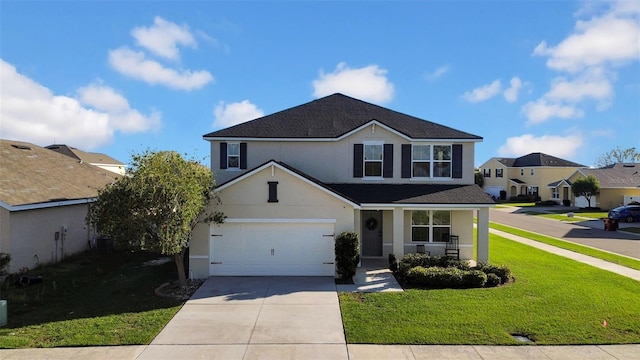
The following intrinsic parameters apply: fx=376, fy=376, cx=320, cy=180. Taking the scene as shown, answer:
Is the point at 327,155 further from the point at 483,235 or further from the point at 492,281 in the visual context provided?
the point at 492,281

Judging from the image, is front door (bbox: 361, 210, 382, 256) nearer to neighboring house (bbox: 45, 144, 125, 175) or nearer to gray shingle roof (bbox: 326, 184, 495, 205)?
Result: gray shingle roof (bbox: 326, 184, 495, 205)

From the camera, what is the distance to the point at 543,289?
12.2m

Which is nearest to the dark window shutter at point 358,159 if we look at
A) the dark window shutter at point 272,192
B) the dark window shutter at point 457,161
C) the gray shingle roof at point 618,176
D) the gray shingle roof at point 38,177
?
the dark window shutter at point 457,161

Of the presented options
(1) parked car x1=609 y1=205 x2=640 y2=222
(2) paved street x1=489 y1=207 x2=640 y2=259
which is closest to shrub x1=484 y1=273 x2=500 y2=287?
(2) paved street x1=489 y1=207 x2=640 y2=259

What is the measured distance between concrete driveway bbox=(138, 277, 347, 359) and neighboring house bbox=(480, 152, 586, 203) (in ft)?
173

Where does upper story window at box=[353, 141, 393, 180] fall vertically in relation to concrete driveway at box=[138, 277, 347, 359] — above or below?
above

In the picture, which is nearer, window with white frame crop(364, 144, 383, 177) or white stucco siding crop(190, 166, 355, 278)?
white stucco siding crop(190, 166, 355, 278)

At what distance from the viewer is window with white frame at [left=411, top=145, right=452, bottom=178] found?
57.7 ft

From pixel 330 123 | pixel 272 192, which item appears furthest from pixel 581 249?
pixel 272 192

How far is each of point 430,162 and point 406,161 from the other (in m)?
1.15

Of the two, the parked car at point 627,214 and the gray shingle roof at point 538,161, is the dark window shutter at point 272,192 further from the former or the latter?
the gray shingle roof at point 538,161

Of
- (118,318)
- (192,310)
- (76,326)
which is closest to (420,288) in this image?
(192,310)

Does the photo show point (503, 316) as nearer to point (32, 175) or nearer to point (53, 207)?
point (53, 207)

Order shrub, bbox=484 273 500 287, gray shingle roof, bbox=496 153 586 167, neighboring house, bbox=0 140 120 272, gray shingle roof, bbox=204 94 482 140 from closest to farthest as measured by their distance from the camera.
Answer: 1. shrub, bbox=484 273 500 287
2. neighboring house, bbox=0 140 120 272
3. gray shingle roof, bbox=204 94 482 140
4. gray shingle roof, bbox=496 153 586 167
